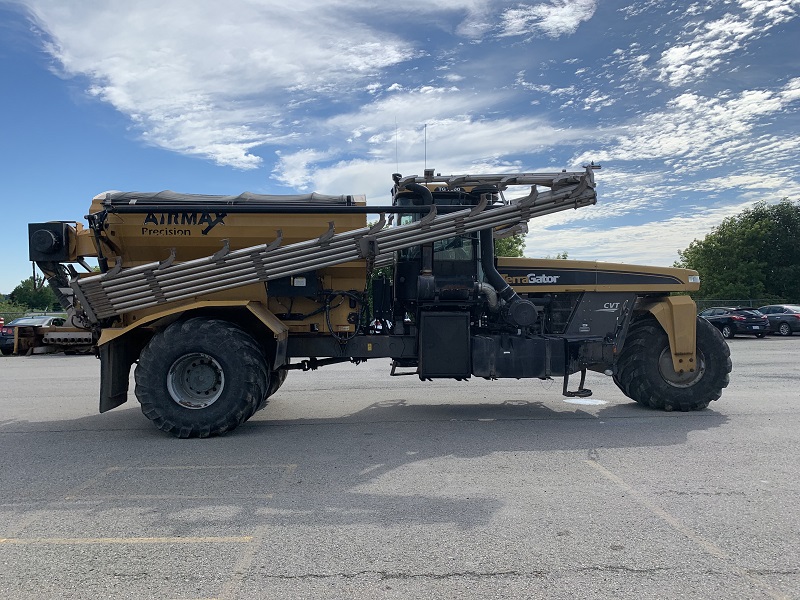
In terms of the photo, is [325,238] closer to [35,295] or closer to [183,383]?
[183,383]

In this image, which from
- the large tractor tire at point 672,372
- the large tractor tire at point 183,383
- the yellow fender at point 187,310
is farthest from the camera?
the large tractor tire at point 672,372

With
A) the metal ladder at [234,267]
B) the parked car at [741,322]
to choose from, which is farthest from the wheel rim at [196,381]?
the parked car at [741,322]

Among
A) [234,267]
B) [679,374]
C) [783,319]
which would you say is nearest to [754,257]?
[783,319]

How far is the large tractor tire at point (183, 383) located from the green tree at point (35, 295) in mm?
1742

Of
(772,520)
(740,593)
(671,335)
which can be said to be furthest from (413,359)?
(740,593)

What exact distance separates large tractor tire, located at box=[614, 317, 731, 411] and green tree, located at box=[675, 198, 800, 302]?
38954 millimetres

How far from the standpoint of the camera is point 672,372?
8.47 meters

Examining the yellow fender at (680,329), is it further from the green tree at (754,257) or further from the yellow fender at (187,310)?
the green tree at (754,257)

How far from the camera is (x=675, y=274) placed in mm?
8586

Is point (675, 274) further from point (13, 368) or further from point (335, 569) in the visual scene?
point (13, 368)

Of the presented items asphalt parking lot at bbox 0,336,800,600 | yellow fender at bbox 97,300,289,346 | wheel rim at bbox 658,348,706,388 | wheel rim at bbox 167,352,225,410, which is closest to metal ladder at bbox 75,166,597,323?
yellow fender at bbox 97,300,289,346

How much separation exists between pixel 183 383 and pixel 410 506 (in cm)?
367

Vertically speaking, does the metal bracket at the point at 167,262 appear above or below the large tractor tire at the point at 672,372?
above

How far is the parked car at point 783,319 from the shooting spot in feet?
92.8
